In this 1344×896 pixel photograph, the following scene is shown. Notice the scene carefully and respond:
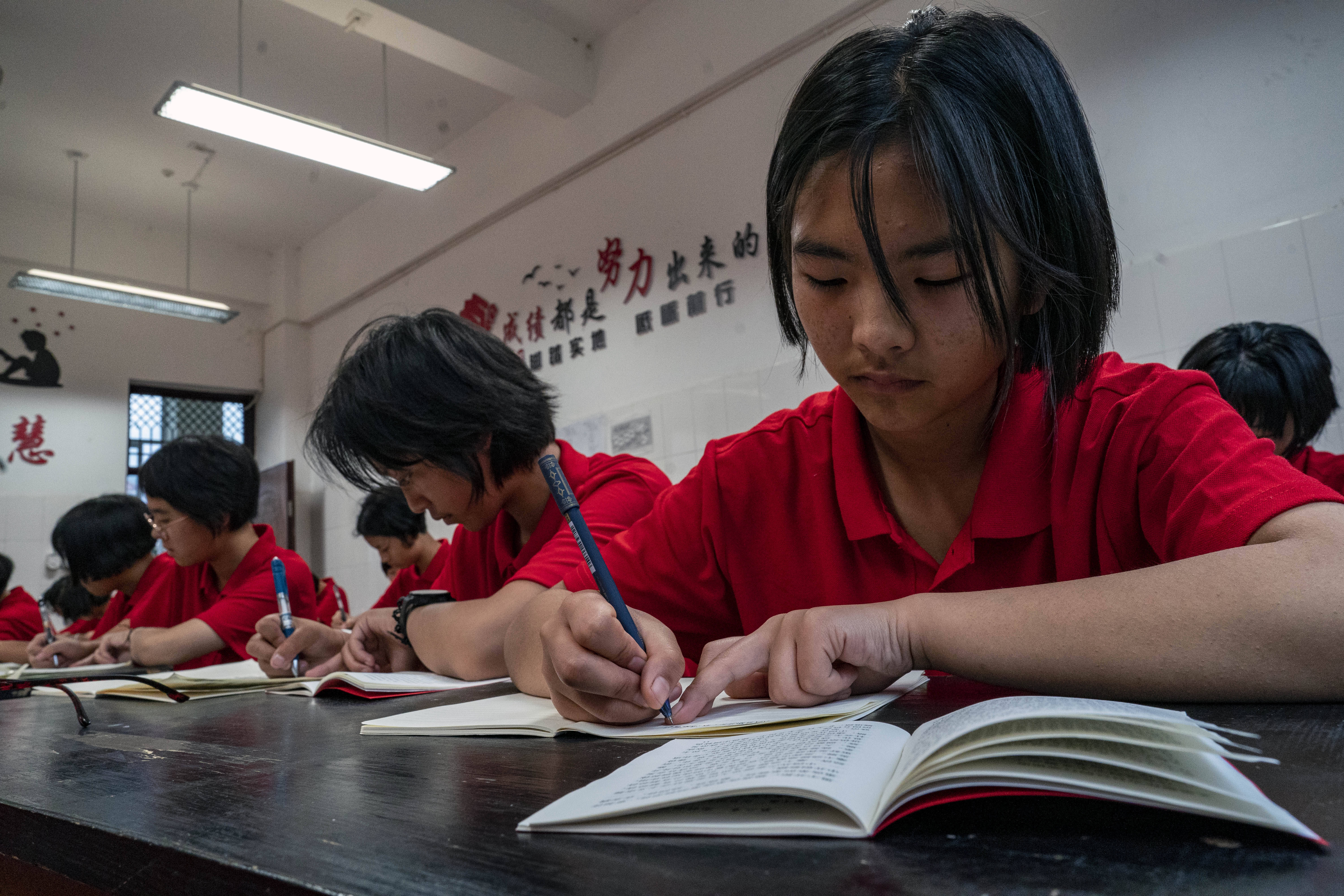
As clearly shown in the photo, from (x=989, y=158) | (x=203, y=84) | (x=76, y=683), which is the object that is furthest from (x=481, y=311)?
(x=989, y=158)

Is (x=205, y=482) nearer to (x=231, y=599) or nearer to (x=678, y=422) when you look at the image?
(x=231, y=599)

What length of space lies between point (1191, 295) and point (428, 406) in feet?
7.20

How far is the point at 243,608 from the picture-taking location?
229cm

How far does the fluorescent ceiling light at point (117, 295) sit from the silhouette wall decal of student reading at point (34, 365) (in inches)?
15.8

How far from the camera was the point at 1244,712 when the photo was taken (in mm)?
593

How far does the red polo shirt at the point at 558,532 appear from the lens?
1.39m

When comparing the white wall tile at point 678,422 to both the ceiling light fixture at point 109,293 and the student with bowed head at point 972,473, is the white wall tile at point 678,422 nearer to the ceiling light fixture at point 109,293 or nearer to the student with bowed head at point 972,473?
the student with bowed head at point 972,473

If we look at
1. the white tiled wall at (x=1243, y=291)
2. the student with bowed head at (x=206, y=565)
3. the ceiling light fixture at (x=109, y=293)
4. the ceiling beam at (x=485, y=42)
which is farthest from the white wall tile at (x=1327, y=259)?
the ceiling light fixture at (x=109, y=293)

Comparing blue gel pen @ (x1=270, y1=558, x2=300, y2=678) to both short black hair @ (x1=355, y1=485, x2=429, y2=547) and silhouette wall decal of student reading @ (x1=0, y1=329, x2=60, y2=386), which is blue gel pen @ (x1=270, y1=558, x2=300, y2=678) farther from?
silhouette wall decal of student reading @ (x1=0, y1=329, x2=60, y2=386)

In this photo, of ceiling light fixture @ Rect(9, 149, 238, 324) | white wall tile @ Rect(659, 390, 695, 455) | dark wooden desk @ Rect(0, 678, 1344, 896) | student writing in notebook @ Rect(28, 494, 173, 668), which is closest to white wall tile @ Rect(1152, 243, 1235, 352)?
white wall tile @ Rect(659, 390, 695, 455)

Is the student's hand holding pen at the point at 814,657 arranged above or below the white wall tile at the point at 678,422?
below

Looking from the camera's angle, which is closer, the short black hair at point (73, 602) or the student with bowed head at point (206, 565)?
the student with bowed head at point (206, 565)

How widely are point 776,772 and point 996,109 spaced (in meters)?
0.69

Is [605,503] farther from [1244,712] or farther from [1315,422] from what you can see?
[1315,422]
